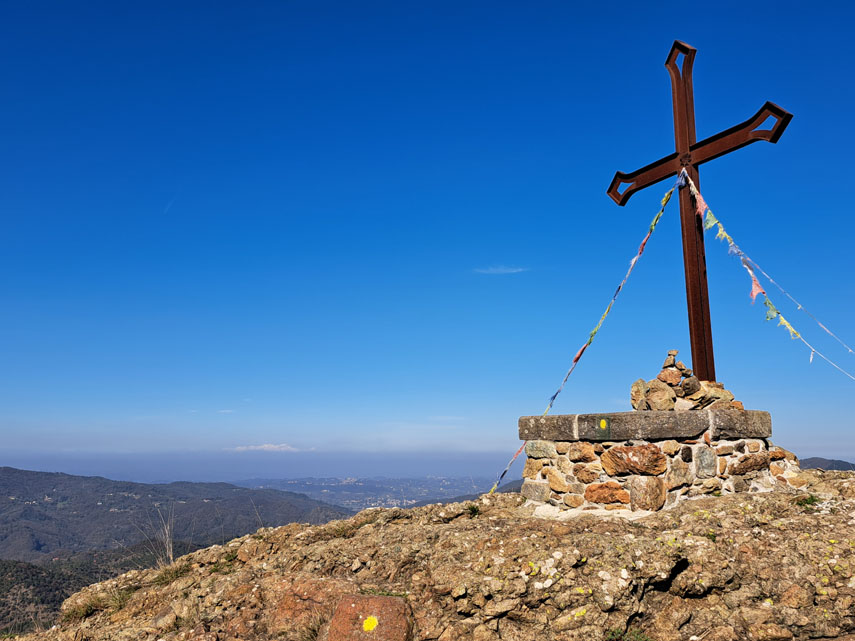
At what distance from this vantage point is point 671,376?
710 centimetres

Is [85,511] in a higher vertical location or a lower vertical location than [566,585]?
lower

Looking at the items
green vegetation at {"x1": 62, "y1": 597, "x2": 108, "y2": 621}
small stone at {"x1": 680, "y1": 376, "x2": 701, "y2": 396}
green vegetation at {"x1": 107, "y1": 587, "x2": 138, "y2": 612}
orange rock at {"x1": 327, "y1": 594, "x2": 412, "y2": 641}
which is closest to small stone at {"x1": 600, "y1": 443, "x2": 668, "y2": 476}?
small stone at {"x1": 680, "y1": 376, "x2": 701, "y2": 396}

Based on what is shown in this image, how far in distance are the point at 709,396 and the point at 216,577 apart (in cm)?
623

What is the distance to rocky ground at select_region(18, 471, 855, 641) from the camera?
4.31 m

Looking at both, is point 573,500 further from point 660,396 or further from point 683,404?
point 683,404

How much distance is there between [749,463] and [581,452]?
6.59 ft

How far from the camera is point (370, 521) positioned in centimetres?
764

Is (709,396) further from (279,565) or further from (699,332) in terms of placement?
(279,565)

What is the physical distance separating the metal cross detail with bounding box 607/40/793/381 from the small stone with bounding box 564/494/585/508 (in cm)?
235

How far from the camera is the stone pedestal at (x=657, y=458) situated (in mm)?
6363

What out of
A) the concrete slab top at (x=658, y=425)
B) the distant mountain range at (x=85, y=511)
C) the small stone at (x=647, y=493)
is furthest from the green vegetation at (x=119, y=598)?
the distant mountain range at (x=85, y=511)

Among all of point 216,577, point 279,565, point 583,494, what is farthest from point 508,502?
point 216,577

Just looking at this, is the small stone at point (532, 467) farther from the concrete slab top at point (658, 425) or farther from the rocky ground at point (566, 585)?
the rocky ground at point (566, 585)

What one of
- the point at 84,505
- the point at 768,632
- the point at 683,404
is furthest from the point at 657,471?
the point at 84,505
